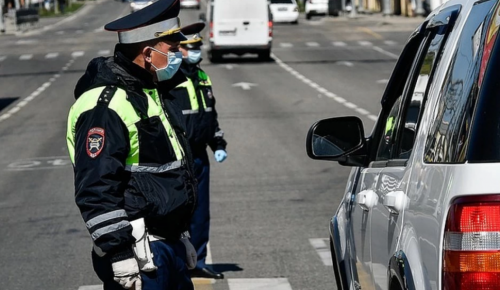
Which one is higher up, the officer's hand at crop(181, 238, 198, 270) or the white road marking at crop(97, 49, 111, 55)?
the officer's hand at crop(181, 238, 198, 270)

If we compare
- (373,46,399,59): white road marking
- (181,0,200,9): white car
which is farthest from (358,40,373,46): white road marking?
(181,0,200,9): white car

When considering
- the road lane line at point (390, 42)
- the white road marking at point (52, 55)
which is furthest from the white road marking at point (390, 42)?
the white road marking at point (52, 55)

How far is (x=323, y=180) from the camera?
14.4m

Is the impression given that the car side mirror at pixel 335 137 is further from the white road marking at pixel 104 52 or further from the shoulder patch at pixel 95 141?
the white road marking at pixel 104 52

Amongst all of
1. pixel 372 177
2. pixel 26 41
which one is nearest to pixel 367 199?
pixel 372 177

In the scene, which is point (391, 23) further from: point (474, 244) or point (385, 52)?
point (474, 244)

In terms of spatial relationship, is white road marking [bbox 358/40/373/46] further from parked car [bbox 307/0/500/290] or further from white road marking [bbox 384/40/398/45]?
parked car [bbox 307/0/500/290]

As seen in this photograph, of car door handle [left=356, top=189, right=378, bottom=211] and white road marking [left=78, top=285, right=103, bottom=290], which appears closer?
car door handle [left=356, top=189, right=378, bottom=211]

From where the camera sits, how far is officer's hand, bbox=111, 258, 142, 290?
4.73 meters

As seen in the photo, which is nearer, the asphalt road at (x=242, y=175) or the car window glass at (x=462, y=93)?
the car window glass at (x=462, y=93)

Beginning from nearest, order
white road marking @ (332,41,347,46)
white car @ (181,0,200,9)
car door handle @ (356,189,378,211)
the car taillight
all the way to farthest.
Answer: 1. the car taillight
2. car door handle @ (356,189,378,211)
3. white road marking @ (332,41,347,46)
4. white car @ (181,0,200,9)

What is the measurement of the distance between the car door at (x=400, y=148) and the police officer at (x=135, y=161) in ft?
2.79

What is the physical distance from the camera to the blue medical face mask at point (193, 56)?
9297 mm

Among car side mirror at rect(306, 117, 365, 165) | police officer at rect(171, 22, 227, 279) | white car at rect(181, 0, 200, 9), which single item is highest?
car side mirror at rect(306, 117, 365, 165)
